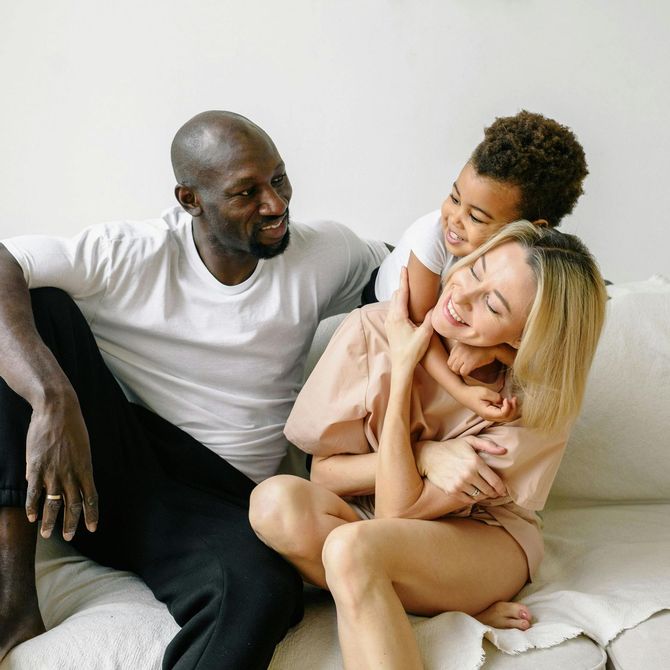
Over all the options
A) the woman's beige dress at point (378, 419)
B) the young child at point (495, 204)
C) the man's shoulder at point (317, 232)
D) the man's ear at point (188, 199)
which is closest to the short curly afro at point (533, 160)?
the young child at point (495, 204)

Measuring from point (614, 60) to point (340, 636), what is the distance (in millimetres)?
1623

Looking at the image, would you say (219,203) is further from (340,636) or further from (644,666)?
(644,666)

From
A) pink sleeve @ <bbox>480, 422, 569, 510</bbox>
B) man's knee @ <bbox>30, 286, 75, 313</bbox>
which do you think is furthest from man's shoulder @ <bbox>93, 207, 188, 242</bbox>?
pink sleeve @ <bbox>480, 422, 569, 510</bbox>

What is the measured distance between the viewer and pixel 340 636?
133 cm

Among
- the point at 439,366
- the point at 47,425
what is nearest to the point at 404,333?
the point at 439,366

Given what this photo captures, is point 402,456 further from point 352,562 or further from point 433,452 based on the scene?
point 352,562

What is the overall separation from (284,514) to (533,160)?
0.77 m

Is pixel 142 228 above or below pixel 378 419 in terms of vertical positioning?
above

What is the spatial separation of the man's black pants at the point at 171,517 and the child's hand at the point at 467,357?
18.6 inches

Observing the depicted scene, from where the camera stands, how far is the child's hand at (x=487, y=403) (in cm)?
138

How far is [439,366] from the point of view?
1442 millimetres

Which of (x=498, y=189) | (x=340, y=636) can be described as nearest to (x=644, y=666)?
(x=340, y=636)

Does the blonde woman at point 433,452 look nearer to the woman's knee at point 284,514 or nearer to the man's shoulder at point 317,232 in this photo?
the woman's knee at point 284,514

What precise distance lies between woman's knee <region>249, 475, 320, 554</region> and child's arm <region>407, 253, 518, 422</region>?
315 mm
